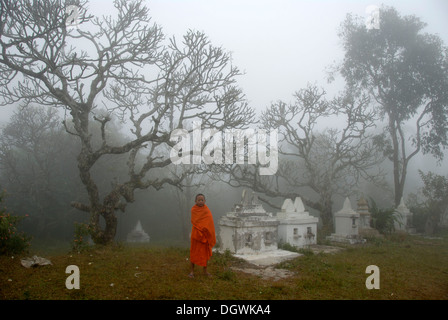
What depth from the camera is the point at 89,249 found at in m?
8.71

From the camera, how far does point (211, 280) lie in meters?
5.78

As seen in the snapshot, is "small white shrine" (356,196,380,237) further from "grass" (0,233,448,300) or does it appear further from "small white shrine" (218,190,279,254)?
"small white shrine" (218,190,279,254)

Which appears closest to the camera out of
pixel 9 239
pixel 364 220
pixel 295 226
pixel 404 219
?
pixel 9 239

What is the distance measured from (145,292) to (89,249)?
4.72 meters

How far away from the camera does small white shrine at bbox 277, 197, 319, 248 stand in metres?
10.9

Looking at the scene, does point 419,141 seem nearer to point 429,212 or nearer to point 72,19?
point 429,212

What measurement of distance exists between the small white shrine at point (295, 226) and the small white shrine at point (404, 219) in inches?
281

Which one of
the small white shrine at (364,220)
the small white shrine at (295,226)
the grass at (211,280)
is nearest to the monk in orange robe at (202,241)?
the grass at (211,280)

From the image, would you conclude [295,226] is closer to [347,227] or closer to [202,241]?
[347,227]

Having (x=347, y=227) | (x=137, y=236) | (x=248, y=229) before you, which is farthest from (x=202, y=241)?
(x=137, y=236)

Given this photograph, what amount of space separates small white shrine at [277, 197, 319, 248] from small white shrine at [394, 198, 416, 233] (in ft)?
23.4

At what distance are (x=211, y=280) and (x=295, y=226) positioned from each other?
610 cm

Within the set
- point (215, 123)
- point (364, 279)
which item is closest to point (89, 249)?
point (215, 123)

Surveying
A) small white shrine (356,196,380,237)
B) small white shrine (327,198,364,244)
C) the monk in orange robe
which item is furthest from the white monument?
small white shrine (356,196,380,237)
